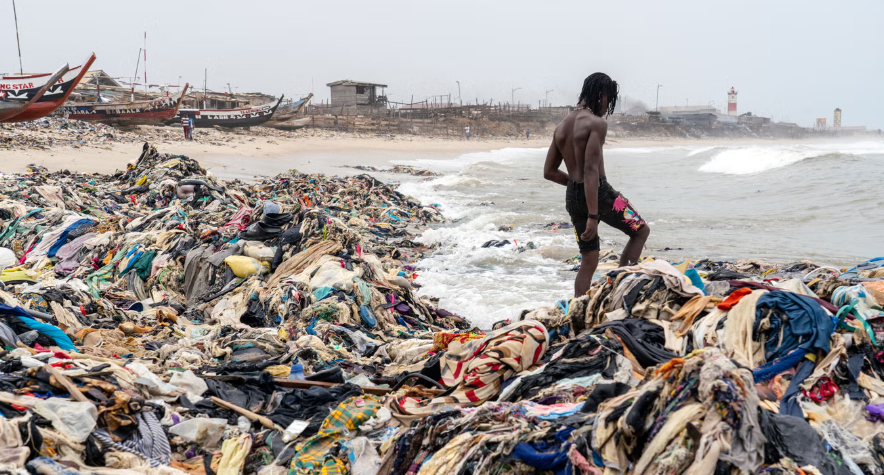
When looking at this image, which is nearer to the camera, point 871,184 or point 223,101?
point 871,184

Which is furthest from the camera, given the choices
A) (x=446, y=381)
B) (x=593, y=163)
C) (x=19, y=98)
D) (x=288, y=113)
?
(x=288, y=113)

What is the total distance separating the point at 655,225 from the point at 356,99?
43.8m

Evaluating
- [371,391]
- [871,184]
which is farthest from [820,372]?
[871,184]

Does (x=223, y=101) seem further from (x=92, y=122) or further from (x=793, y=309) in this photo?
(x=793, y=309)

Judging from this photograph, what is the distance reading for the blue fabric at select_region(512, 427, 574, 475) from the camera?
2.16 m

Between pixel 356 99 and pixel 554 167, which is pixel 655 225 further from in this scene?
pixel 356 99

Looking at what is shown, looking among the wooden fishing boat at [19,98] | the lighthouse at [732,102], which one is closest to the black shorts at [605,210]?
the wooden fishing boat at [19,98]

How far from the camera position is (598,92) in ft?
14.0

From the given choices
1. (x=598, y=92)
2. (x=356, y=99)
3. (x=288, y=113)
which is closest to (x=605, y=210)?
(x=598, y=92)

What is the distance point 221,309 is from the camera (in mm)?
5527

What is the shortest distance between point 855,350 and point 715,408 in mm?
1253

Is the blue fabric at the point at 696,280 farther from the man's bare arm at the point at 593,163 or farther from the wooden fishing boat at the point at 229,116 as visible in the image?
the wooden fishing boat at the point at 229,116

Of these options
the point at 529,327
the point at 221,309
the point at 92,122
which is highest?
the point at 92,122

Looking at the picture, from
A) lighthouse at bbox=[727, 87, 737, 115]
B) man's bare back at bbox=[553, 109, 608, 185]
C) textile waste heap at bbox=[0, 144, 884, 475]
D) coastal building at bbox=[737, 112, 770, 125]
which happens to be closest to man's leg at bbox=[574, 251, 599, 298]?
man's bare back at bbox=[553, 109, 608, 185]
